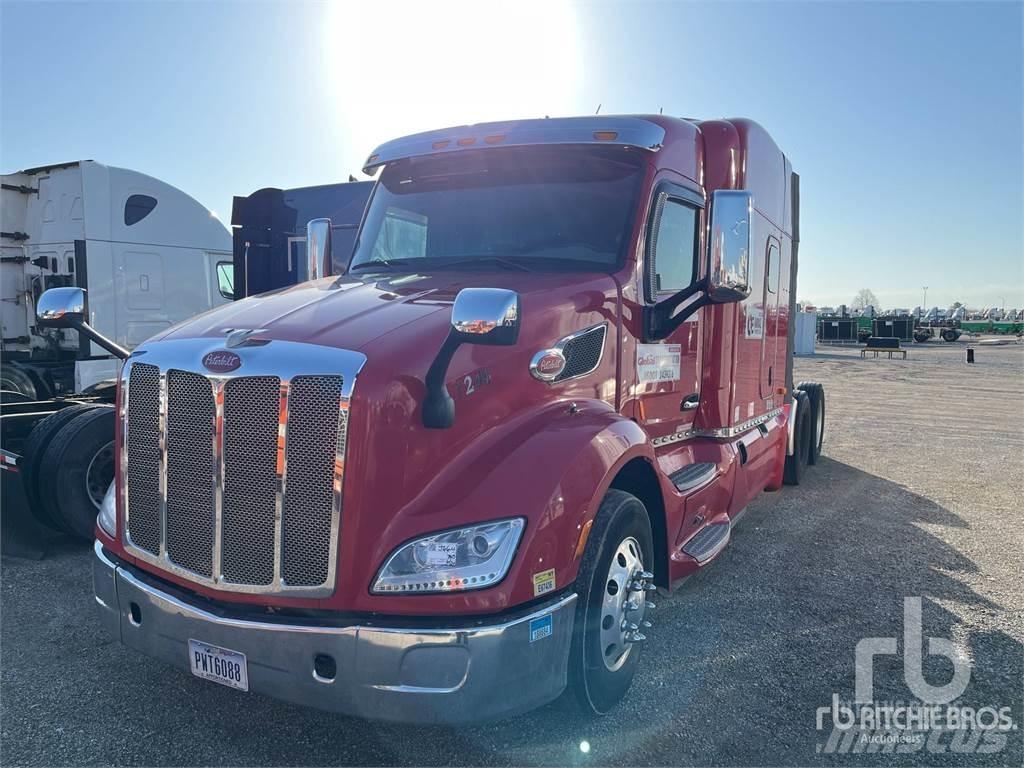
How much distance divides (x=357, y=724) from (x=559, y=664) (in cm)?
107

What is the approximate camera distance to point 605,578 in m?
3.21

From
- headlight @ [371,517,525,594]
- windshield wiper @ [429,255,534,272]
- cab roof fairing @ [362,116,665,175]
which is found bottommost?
headlight @ [371,517,525,594]

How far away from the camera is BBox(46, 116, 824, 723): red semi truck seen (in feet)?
8.82

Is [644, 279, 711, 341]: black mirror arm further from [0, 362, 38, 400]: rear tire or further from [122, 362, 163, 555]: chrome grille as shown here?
[0, 362, 38, 400]: rear tire

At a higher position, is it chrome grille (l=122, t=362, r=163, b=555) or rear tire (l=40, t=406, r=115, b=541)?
chrome grille (l=122, t=362, r=163, b=555)

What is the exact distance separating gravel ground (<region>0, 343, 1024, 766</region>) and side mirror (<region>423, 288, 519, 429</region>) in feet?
4.84

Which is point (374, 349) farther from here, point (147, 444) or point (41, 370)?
point (41, 370)

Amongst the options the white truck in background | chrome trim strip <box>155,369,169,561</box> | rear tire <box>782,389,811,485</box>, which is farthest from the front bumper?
the white truck in background

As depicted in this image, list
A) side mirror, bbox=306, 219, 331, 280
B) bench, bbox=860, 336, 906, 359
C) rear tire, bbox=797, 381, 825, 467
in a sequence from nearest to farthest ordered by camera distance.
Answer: side mirror, bbox=306, 219, 331, 280, rear tire, bbox=797, 381, 825, 467, bench, bbox=860, 336, 906, 359

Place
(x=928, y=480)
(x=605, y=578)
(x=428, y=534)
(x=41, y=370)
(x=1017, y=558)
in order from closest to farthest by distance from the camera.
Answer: (x=428, y=534) < (x=605, y=578) < (x=1017, y=558) < (x=928, y=480) < (x=41, y=370)

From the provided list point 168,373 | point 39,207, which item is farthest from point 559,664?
point 39,207

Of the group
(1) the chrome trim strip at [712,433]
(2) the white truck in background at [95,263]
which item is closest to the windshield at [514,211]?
(1) the chrome trim strip at [712,433]

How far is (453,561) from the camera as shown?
8.87 feet
